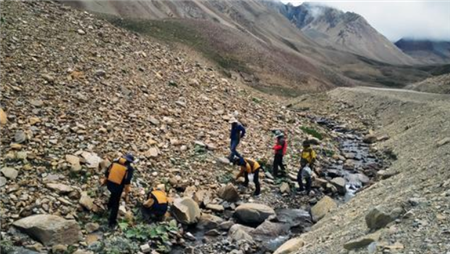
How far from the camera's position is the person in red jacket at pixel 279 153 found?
1730 centimetres

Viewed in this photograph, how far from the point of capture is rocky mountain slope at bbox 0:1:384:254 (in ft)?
38.1

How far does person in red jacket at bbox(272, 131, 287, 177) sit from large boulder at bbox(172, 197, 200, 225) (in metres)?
5.39

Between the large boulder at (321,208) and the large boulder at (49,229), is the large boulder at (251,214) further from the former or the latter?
the large boulder at (49,229)

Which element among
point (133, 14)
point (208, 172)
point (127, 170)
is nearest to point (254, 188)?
point (208, 172)

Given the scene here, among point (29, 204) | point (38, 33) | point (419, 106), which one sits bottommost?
point (29, 204)

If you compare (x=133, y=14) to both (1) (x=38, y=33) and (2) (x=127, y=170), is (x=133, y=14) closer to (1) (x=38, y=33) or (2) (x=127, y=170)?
(1) (x=38, y=33)

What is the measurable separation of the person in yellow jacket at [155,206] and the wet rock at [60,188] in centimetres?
238

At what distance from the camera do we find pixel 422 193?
34.9 ft

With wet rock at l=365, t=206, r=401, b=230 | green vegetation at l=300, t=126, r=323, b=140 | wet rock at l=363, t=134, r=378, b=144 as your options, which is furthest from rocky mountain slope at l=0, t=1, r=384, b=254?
wet rock at l=363, t=134, r=378, b=144

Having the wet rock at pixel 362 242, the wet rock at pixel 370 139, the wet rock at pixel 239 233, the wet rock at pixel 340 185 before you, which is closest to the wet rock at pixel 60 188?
the wet rock at pixel 239 233

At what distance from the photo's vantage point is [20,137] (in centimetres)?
1339

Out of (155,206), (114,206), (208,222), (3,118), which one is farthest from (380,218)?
(3,118)

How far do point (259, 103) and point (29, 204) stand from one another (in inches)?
715

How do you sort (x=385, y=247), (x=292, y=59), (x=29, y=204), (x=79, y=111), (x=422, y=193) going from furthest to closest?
(x=292, y=59) → (x=79, y=111) → (x=29, y=204) → (x=422, y=193) → (x=385, y=247)
